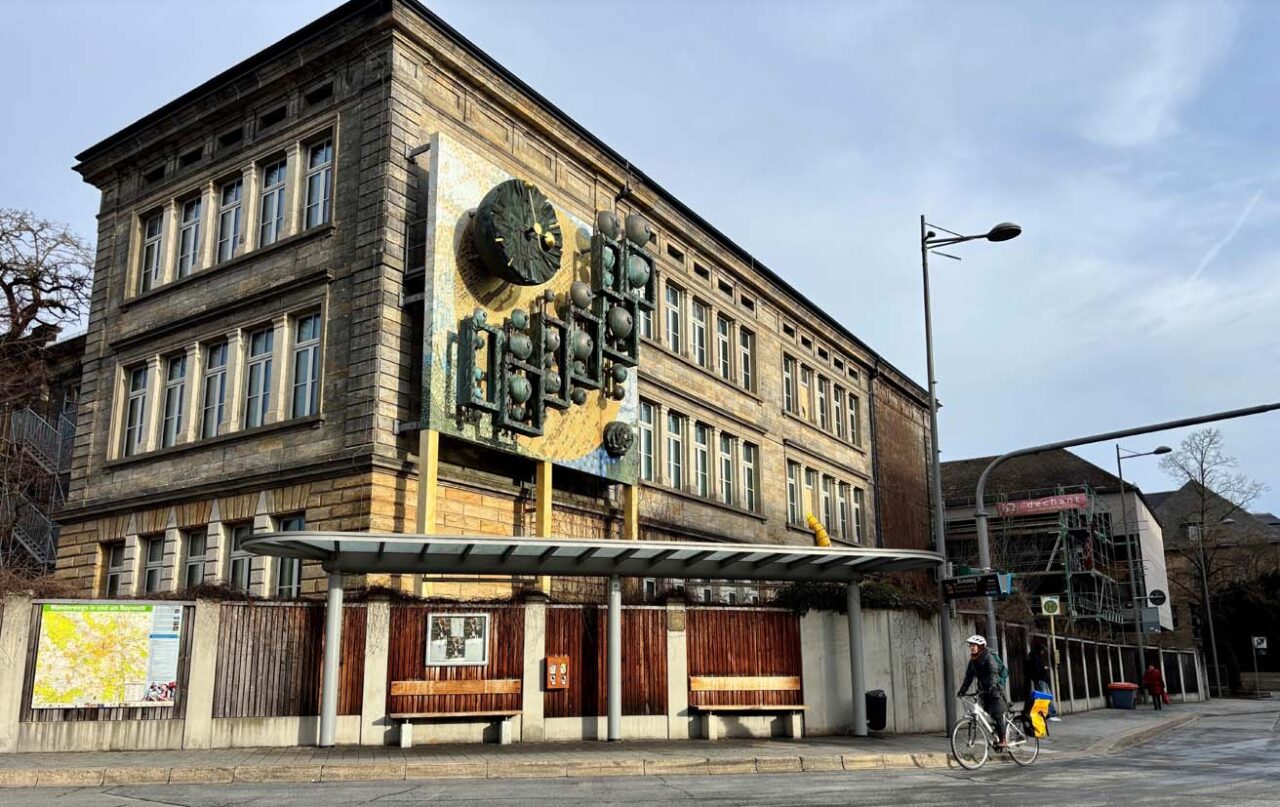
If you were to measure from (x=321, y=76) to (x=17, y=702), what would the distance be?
49.2 feet

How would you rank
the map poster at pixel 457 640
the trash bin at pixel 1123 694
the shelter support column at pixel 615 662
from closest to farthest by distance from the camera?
1. the map poster at pixel 457 640
2. the shelter support column at pixel 615 662
3. the trash bin at pixel 1123 694

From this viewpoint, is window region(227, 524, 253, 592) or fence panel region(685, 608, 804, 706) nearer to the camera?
fence panel region(685, 608, 804, 706)

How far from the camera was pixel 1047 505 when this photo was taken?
62.0 metres

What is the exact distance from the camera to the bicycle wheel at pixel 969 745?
15258 millimetres

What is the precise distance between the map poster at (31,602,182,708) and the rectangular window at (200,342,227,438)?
9006 mm

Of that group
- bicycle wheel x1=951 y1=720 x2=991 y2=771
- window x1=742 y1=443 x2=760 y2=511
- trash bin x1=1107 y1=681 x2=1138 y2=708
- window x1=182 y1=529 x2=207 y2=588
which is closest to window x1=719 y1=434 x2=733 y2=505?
window x1=742 y1=443 x2=760 y2=511

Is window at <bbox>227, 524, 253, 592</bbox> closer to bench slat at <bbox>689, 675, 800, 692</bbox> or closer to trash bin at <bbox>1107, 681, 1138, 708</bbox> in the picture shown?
bench slat at <bbox>689, 675, 800, 692</bbox>

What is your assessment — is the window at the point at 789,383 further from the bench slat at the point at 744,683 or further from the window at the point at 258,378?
the bench slat at the point at 744,683

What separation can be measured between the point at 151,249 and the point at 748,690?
1905cm

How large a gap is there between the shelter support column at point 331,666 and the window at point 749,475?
20.6 metres

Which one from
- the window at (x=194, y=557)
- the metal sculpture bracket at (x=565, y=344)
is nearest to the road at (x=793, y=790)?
the metal sculpture bracket at (x=565, y=344)

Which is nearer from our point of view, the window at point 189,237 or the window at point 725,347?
the window at point 189,237

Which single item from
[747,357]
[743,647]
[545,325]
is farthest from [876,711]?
[747,357]

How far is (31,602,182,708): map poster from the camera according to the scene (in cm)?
1546
